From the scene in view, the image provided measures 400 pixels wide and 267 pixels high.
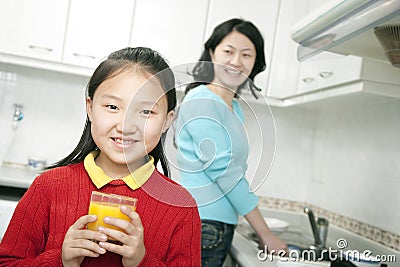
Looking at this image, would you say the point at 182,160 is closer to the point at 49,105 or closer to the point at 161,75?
the point at 161,75

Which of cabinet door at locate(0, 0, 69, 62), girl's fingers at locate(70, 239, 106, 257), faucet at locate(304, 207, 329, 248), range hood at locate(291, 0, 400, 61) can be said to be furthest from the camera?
cabinet door at locate(0, 0, 69, 62)

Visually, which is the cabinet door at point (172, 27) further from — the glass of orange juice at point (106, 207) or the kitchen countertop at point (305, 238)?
the glass of orange juice at point (106, 207)

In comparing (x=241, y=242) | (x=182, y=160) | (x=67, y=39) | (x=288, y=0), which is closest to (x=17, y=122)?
(x=67, y=39)

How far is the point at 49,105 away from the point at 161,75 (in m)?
1.70

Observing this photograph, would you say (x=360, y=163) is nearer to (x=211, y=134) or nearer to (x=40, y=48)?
(x=211, y=134)

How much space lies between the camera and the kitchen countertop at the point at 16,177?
188 centimetres

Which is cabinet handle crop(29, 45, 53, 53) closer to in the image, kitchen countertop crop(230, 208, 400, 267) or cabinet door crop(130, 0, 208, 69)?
cabinet door crop(130, 0, 208, 69)

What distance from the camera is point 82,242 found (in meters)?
0.70

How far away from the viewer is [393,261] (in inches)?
60.7

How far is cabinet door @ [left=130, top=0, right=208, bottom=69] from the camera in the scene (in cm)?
212

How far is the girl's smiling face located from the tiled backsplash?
3.64 feet

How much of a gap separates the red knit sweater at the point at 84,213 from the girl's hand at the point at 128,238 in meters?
0.05

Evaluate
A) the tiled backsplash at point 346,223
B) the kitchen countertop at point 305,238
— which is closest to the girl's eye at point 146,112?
the kitchen countertop at point 305,238

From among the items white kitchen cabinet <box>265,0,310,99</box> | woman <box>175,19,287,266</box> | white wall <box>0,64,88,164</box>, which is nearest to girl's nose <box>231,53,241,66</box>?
woman <box>175,19,287,266</box>
